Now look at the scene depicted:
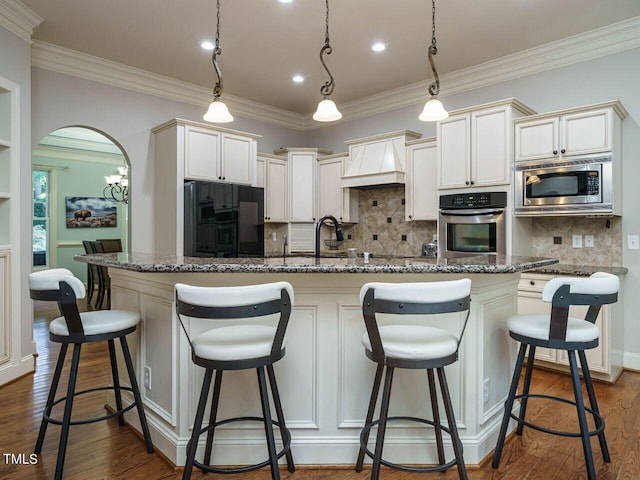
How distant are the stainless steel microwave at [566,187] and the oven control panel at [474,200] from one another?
0.46 feet

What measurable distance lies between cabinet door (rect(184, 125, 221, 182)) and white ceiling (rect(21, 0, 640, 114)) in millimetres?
712

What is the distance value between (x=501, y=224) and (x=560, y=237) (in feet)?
2.10

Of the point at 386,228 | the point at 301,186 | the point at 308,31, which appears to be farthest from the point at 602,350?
the point at 301,186

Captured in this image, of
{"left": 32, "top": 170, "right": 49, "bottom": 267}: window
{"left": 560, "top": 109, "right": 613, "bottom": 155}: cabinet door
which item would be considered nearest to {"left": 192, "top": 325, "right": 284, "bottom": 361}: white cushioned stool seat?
{"left": 560, "top": 109, "right": 613, "bottom": 155}: cabinet door

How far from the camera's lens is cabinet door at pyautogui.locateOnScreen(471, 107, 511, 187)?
144 inches

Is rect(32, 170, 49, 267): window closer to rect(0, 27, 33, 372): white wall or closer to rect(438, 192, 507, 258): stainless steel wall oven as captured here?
rect(0, 27, 33, 372): white wall

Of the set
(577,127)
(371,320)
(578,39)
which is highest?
(578,39)

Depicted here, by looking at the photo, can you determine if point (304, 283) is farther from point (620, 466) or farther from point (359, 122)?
point (359, 122)

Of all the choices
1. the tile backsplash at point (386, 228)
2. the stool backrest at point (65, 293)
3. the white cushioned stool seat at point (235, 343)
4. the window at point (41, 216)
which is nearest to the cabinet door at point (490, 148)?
the tile backsplash at point (386, 228)

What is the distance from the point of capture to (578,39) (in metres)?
3.69

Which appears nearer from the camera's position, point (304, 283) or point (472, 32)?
point (304, 283)

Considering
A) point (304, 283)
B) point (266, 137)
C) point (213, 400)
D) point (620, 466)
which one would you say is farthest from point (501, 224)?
point (266, 137)

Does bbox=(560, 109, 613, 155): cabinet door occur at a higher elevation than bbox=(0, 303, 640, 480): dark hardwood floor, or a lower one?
higher

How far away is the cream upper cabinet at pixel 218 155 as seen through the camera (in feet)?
14.3
